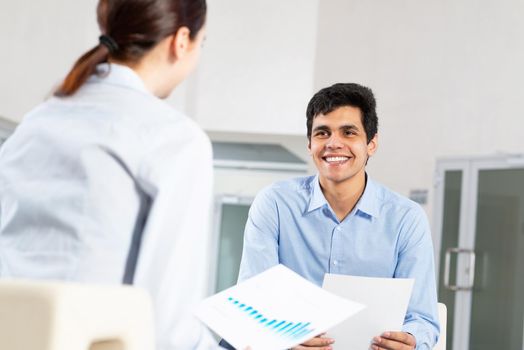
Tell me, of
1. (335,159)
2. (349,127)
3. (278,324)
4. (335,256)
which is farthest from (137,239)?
(349,127)

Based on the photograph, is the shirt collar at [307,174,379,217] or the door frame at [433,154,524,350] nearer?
the shirt collar at [307,174,379,217]

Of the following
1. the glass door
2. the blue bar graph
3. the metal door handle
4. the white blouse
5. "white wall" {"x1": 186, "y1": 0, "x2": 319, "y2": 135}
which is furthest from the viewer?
"white wall" {"x1": 186, "y1": 0, "x2": 319, "y2": 135}

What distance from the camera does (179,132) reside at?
1.11 meters

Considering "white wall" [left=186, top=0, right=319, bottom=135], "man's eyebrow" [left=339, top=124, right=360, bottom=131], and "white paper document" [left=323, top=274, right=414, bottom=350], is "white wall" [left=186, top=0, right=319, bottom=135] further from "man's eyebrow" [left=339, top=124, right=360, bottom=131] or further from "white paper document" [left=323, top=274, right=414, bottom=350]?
"white paper document" [left=323, top=274, right=414, bottom=350]

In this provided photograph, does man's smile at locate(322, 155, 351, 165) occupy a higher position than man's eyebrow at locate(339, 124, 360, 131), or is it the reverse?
man's eyebrow at locate(339, 124, 360, 131)

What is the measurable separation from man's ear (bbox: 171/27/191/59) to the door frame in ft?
19.2

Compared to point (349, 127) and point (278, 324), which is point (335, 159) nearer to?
point (349, 127)

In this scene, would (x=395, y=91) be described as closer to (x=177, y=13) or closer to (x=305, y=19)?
(x=305, y=19)

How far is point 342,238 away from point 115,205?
1.58m

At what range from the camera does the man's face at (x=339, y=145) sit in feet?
8.71

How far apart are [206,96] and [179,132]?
7709mm

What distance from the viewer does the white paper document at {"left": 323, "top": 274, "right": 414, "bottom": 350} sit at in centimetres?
208

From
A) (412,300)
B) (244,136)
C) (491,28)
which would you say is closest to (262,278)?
(412,300)

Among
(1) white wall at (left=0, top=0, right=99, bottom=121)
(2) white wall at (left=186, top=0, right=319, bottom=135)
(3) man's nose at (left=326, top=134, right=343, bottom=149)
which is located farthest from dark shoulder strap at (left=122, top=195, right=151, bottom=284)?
(2) white wall at (left=186, top=0, right=319, bottom=135)
